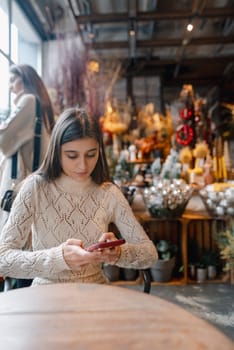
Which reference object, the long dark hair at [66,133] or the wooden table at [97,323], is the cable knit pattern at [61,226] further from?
the wooden table at [97,323]

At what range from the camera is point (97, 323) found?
29.2 inches

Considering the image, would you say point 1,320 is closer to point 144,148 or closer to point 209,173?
point 209,173

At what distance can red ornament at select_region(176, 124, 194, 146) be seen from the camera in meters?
4.40

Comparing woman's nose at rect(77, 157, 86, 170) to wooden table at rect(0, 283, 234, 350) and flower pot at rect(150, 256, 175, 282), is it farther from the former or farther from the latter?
flower pot at rect(150, 256, 175, 282)

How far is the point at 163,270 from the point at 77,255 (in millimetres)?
1946

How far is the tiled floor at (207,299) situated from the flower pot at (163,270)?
8 centimetres

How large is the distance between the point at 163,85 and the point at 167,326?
6347 millimetres

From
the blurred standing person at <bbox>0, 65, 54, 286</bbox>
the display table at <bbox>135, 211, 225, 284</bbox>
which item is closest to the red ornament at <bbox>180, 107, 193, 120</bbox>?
the display table at <bbox>135, 211, 225, 284</bbox>

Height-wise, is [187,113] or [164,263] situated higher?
[187,113]

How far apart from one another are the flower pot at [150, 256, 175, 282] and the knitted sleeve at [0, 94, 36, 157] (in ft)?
5.33

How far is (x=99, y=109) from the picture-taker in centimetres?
386

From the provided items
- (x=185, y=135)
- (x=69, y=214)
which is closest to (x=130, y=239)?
(x=69, y=214)

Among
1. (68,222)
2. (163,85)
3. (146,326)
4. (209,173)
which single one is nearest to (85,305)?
(146,326)

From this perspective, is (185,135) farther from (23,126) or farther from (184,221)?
(23,126)
